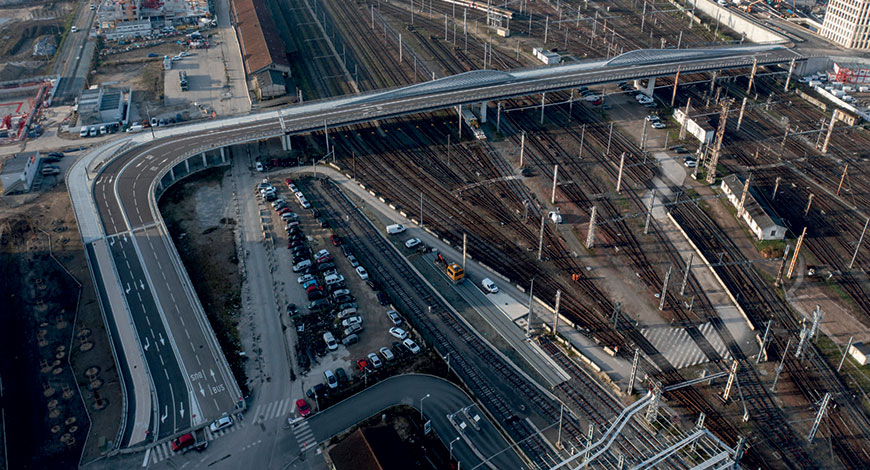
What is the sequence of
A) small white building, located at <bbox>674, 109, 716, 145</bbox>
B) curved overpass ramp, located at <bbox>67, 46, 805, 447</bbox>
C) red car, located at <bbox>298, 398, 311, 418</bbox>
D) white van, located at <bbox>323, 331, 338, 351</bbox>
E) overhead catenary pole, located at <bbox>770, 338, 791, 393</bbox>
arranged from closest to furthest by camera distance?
1. red car, located at <bbox>298, 398, 311, 418</bbox>
2. curved overpass ramp, located at <bbox>67, 46, 805, 447</bbox>
3. overhead catenary pole, located at <bbox>770, 338, 791, 393</bbox>
4. white van, located at <bbox>323, 331, 338, 351</bbox>
5. small white building, located at <bbox>674, 109, 716, 145</bbox>

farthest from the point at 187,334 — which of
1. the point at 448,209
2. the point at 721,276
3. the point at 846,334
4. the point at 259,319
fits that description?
the point at 846,334

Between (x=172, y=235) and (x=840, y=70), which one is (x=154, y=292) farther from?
(x=840, y=70)

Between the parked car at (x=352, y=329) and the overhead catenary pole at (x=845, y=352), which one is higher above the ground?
the parked car at (x=352, y=329)

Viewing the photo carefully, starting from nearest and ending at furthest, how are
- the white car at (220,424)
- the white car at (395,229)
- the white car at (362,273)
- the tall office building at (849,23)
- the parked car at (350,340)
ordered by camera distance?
the white car at (220,424) → the parked car at (350,340) → the white car at (362,273) → the white car at (395,229) → the tall office building at (849,23)

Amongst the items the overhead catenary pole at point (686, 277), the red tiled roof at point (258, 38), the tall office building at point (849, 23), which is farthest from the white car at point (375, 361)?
the tall office building at point (849, 23)

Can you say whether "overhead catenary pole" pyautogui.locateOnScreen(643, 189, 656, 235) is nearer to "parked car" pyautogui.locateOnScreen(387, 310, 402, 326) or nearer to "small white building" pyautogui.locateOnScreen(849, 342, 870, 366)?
"small white building" pyautogui.locateOnScreen(849, 342, 870, 366)

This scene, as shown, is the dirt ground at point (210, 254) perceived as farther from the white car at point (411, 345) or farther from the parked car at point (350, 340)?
the white car at point (411, 345)

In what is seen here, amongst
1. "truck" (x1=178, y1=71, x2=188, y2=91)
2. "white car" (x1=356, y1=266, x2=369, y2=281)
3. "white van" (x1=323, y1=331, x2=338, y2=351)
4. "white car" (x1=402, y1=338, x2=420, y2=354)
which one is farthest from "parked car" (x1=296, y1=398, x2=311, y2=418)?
"truck" (x1=178, y1=71, x2=188, y2=91)
